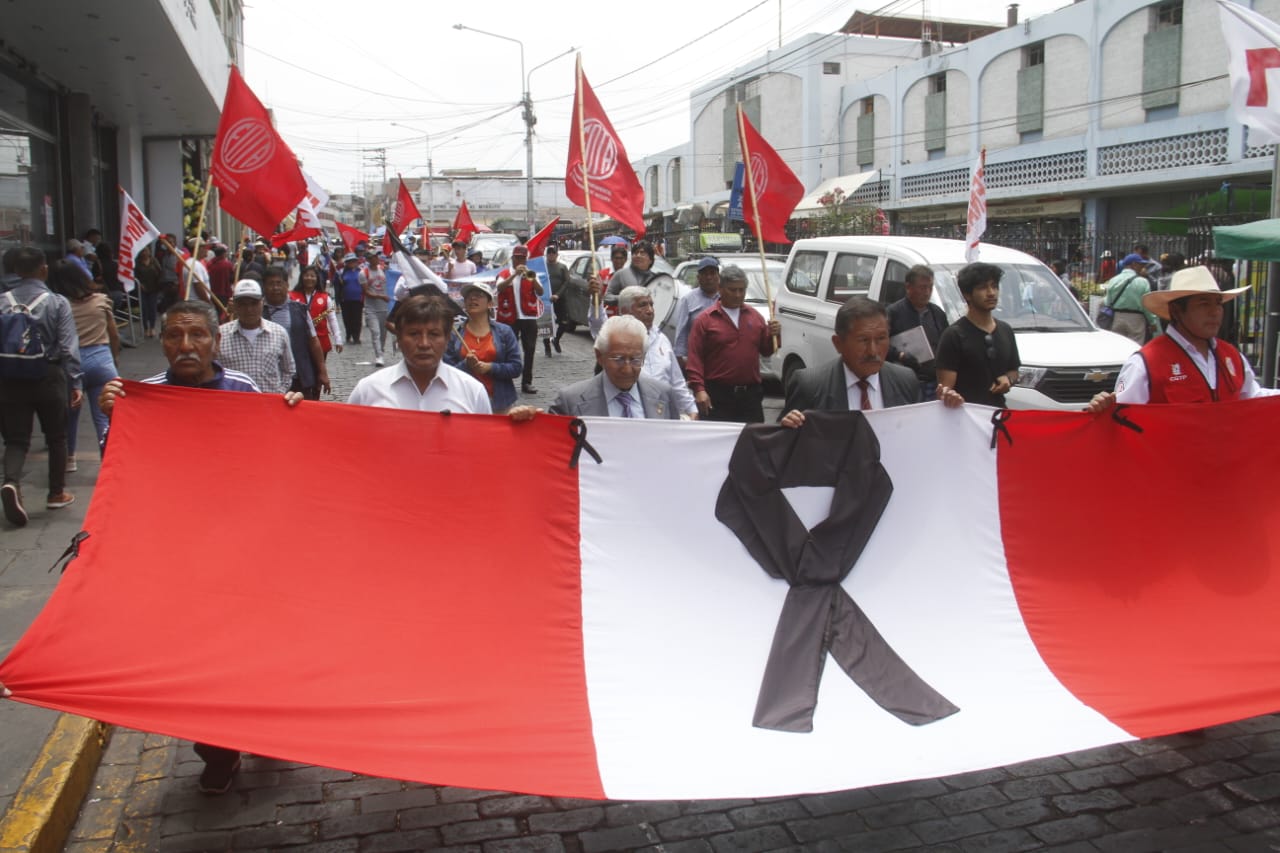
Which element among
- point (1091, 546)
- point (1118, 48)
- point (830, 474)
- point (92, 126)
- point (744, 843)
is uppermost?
point (1118, 48)

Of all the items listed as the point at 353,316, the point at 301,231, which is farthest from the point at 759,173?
the point at 353,316

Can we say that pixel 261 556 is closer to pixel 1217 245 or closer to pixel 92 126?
pixel 1217 245

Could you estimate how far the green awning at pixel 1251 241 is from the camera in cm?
923

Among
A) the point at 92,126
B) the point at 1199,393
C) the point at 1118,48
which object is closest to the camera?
the point at 1199,393

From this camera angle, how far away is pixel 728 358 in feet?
25.8

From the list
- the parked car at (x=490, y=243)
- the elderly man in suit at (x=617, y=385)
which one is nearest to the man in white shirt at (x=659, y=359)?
the elderly man in suit at (x=617, y=385)

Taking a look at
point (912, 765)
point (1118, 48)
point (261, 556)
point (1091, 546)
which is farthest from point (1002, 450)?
point (1118, 48)

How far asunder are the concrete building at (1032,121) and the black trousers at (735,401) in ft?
47.4

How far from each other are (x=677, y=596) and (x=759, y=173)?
598 cm

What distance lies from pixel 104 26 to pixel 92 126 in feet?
23.7

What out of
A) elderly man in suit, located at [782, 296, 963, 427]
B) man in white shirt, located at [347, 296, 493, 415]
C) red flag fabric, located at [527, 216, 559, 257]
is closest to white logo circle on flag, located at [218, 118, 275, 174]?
man in white shirt, located at [347, 296, 493, 415]

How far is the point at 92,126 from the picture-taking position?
66.5ft

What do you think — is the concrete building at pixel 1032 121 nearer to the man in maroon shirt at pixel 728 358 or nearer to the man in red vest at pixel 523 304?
the man in red vest at pixel 523 304

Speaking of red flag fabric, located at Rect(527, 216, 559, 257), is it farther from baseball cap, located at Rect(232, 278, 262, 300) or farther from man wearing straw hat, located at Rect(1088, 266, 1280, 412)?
man wearing straw hat, located at Rect(1088, 266, 1280, 412)
